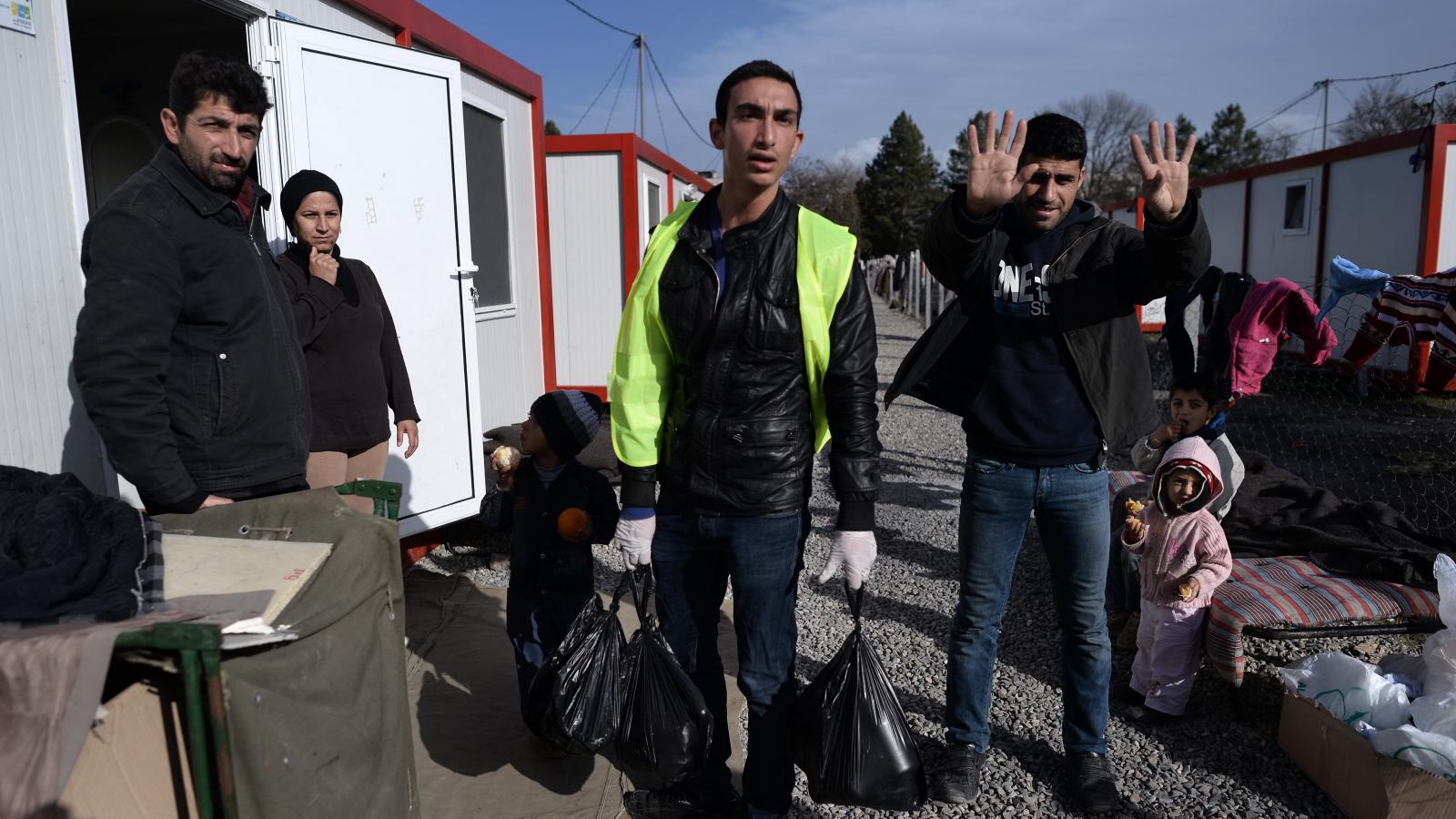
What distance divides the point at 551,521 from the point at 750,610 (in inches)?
37.8

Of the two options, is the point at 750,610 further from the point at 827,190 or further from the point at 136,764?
the point at 827,190

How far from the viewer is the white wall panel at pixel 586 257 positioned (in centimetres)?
883

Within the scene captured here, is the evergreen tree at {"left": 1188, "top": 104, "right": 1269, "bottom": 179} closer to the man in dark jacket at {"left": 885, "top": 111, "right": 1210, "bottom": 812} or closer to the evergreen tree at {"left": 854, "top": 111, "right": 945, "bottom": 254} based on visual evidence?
the evergreen tree at {"left": 854, "top": 111, "right": 945, "bottom": 254}

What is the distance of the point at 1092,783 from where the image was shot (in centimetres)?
291

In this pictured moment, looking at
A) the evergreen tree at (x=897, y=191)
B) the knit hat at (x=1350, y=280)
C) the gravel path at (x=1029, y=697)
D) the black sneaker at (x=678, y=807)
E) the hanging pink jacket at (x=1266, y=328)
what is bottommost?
the gravel path at (x=1029, y=697)

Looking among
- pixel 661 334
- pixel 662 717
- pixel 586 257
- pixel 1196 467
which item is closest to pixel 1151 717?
pixel 1196 467

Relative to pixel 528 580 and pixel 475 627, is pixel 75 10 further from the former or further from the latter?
pixel 528 580

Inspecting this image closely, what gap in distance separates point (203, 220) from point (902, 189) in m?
50.5

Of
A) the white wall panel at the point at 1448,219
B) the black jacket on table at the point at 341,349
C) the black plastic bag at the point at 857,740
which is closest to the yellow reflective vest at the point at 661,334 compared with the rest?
the black plastic bag at the point at 857,740

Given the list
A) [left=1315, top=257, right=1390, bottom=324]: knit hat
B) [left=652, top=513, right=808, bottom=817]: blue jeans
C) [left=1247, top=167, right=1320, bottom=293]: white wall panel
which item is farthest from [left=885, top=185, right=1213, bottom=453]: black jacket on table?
[left=1247, top=167, right=1320, bottom=293]: white wall panel

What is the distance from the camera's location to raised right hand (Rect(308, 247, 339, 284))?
347 centimetres

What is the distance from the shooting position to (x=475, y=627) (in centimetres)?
442

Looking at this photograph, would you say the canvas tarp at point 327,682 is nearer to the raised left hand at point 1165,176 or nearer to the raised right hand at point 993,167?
the raised right hand at point 993,167

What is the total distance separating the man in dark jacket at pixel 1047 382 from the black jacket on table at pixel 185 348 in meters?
1.78
